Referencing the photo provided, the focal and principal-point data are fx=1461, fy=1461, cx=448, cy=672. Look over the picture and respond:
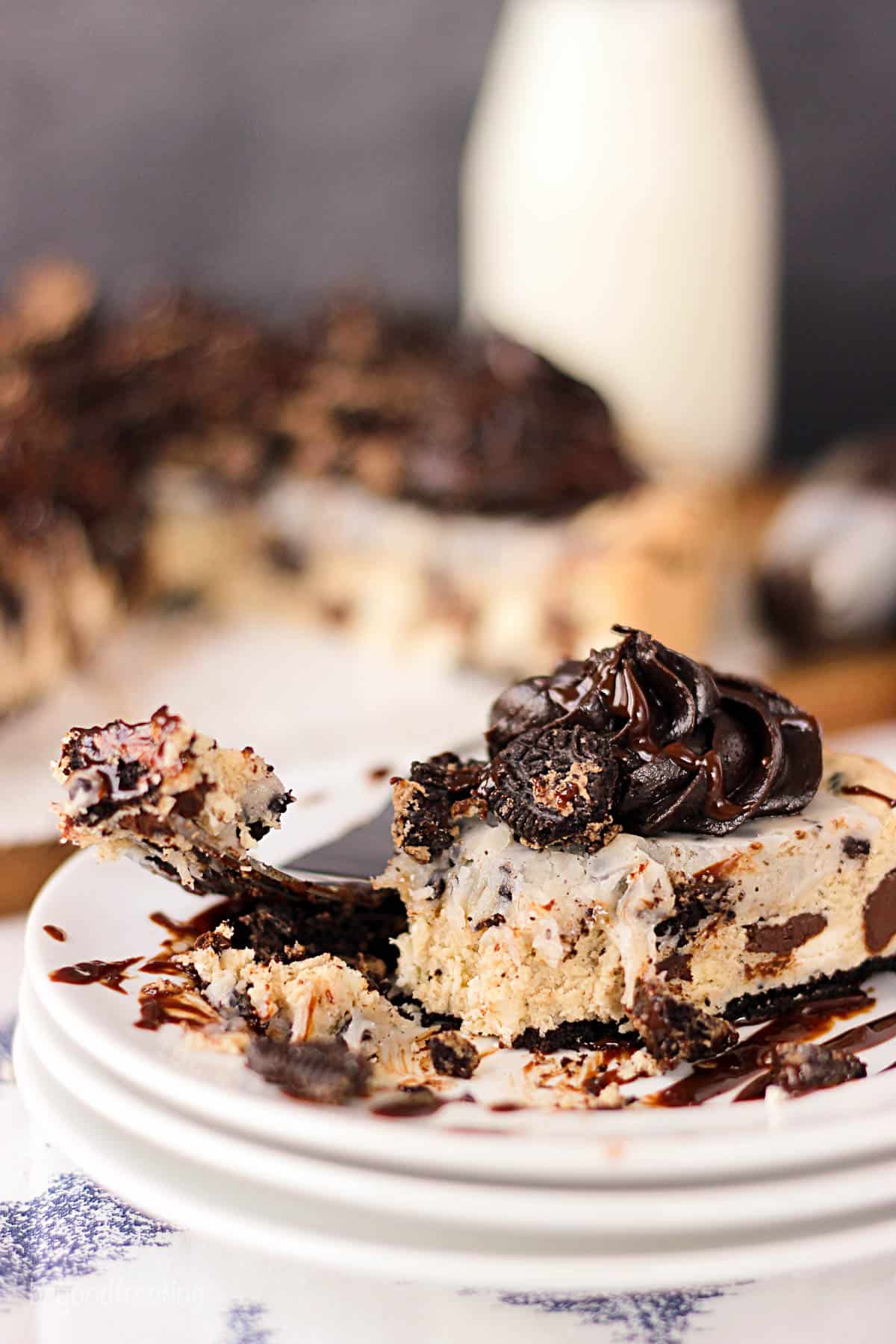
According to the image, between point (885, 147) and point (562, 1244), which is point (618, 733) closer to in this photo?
point (562, 1244)

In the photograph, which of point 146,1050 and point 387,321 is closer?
point 146,1050

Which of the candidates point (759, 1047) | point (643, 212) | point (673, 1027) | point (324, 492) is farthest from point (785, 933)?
point (643, 212)

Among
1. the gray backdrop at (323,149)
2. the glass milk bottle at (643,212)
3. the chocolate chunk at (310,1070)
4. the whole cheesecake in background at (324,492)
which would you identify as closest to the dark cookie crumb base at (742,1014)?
the chocolate chunk at (310,1070)

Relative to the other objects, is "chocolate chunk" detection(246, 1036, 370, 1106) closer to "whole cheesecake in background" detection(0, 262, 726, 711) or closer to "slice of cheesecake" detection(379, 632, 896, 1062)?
"slice of cheesecake" detection(379, 632, 896, 1062)

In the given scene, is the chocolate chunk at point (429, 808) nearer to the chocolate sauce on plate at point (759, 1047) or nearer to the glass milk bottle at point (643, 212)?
the chocolate sauce on plate at point (759, 1047)

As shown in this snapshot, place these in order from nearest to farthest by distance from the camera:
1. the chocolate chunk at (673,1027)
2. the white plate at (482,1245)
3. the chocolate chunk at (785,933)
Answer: the white plate at (482,1245) → the chocolate chunk at (673,1027) → the chocolate chunk at (785,933)

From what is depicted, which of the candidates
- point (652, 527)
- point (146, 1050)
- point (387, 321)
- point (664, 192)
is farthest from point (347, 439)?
point (146, 1050)
